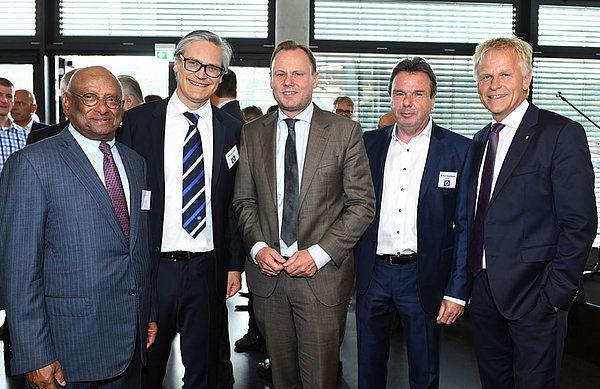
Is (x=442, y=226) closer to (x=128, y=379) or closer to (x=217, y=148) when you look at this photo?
(x=217, y=148)

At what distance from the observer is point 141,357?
2.11 m

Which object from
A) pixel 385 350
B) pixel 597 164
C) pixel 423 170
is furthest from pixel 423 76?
pixel 597 164

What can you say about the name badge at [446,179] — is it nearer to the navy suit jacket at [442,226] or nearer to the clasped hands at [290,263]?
the navy suit jacket at [442,226]

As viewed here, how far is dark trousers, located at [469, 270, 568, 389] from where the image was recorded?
227 centimetres

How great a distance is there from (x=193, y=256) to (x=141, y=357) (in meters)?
0.54

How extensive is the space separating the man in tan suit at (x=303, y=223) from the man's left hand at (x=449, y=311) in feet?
1.54

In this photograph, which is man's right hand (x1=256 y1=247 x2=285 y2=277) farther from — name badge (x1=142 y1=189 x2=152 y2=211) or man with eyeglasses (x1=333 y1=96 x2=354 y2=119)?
man with eyeglasses (x1=333 y1=96 x2=354 y2=119)

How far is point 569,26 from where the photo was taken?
7.39 metres

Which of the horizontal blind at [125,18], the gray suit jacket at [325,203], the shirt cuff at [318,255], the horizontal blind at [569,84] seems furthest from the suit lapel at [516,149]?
the horizontal blind at [569,84]

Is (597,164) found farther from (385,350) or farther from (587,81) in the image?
(385,350)

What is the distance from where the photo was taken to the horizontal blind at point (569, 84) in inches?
294

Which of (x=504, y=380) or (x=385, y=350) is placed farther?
(x=385, y=350)

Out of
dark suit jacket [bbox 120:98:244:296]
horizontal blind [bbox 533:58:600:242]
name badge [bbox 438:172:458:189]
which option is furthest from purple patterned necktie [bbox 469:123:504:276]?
horizontal blind [bbox 533:58:600:242]

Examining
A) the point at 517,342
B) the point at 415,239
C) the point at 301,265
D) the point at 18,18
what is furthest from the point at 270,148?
the point at 18,18
